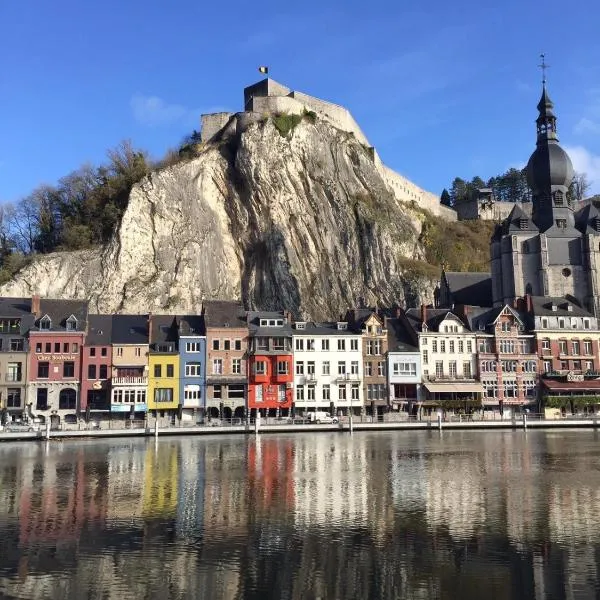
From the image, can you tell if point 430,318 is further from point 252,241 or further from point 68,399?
point 68,399

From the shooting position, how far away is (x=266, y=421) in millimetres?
51938

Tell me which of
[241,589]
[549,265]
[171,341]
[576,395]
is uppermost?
[549,265]

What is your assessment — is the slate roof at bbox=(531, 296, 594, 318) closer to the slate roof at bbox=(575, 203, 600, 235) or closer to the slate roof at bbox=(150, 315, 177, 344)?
the slate roof at bbox=(575, 203, 600, 235)

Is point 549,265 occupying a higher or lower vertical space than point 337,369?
higher

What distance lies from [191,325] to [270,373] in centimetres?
774

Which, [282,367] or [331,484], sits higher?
[282,367]

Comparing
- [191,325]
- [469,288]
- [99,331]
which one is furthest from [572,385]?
[99,331]

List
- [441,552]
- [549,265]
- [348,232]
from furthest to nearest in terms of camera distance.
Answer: [348,232] → [549,265] → [441,552]

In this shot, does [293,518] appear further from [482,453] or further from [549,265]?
[549,265]

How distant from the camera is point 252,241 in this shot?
A: 8231cm

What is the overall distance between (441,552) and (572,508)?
689 centimetres

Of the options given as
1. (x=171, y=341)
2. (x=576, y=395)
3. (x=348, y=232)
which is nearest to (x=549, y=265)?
(x=576, y=395)

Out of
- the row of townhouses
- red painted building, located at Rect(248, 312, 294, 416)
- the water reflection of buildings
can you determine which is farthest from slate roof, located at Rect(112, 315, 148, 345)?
the water reflection of buildings

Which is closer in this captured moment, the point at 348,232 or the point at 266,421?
the point at 266,421
